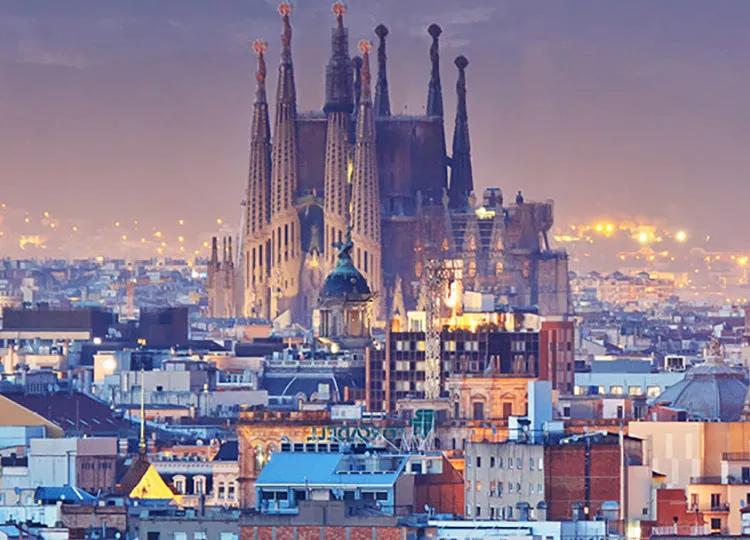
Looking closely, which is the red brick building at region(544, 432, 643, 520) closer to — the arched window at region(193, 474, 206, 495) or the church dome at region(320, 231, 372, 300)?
the arched window at region(193, 474, 206, 495)

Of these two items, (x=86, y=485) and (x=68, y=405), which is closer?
(x=86, y=485)

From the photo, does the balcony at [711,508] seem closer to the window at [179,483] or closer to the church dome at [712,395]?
the church dome at [712,395]

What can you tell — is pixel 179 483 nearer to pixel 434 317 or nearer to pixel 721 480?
pixel 721 480

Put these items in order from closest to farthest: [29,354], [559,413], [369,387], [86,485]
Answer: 1. [86,485]
2. [559,413]
3. [369,387]
4. [29,354]

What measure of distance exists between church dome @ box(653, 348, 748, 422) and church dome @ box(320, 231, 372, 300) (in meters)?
40.2

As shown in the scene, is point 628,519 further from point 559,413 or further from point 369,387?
point 369,387

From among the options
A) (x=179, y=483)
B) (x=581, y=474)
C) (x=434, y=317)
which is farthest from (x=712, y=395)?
(x=434, y=317)

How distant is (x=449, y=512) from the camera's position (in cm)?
8200

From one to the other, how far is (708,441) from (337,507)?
1801 cm

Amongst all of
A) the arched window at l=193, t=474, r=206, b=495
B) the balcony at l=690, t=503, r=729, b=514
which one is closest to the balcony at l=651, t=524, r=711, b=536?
the balcony at l=690, t=503, r=729, b=514

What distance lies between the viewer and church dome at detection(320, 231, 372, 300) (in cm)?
14862

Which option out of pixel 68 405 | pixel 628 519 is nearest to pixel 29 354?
pixel 68 405

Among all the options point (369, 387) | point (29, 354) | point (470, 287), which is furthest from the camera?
point (470, 287)

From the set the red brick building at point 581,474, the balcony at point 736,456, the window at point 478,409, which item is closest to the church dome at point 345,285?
the window at point 478,409
